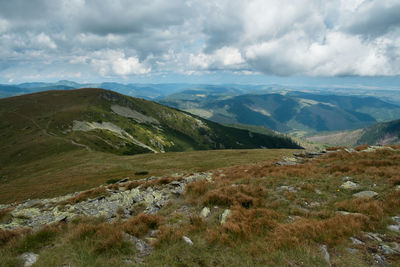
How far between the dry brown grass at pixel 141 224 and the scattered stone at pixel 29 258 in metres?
3.72

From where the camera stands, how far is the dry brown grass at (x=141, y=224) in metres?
10.5

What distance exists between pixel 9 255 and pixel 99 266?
4.63 metres

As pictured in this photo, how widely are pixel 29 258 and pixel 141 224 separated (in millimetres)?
4929

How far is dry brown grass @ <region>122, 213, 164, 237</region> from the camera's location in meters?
10.5

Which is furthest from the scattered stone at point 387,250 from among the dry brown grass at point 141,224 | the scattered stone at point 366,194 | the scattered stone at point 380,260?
the dry brown grass at point 141,224

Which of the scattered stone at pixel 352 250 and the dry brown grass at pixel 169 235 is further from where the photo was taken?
the dry brown grass at pixel 169 235

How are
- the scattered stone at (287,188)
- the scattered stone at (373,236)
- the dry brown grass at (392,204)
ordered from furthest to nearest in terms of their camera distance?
the scattered stone at (287,188) < the dry brown grass at (392,204) < the scattered stone at (373,236)

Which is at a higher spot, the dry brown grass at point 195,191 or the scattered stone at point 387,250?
the scattered stone at point 387,250

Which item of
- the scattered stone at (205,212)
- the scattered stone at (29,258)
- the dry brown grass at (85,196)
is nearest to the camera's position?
the scattered stone at (29,258)

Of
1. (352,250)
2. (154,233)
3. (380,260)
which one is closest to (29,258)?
(154,233)

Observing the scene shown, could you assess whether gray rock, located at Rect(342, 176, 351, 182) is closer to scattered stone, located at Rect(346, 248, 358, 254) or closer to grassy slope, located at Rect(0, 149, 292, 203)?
scattered stone, located at Rect(346, 248, 358, 254)

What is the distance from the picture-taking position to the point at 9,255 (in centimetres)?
870

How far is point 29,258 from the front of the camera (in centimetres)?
851

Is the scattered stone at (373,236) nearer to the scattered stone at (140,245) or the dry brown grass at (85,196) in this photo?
the scattered stone at (140,245)
